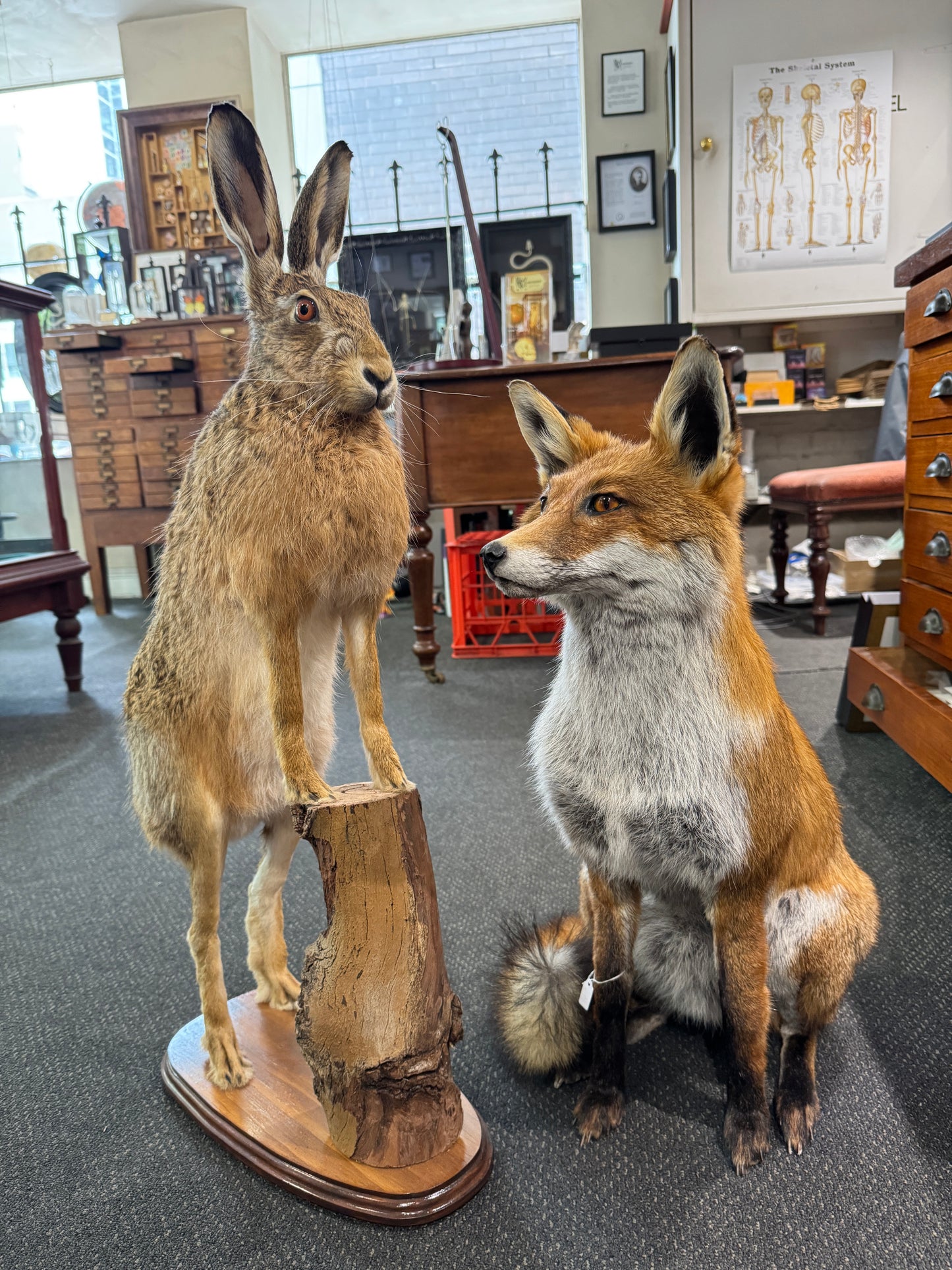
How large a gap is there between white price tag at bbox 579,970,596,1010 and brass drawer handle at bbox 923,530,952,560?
1.39 m

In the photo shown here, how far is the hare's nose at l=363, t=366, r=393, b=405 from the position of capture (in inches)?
34.2

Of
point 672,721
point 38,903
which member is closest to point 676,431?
point 672,721

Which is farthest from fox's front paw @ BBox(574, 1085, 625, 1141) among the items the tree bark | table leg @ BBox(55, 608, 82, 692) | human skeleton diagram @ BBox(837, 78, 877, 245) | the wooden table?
human skeleton diagram @ BBox(837, 78, 877, 245)

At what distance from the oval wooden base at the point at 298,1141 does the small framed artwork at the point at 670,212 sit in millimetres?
4263

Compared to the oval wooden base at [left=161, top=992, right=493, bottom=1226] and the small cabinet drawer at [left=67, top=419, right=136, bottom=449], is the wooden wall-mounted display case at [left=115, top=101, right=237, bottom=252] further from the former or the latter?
the oval wooden base at [left=161, top=992, right=493, bottom=1226]

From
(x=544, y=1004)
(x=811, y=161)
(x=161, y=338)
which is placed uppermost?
(x=811, y=161)

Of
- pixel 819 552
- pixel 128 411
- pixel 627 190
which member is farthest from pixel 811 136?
pixel 128 411

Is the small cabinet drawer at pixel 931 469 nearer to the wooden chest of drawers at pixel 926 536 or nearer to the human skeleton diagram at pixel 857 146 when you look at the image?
the wooden chest of drawers at pixel 926 536

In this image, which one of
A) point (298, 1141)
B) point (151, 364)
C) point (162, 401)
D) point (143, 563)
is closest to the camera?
point (298, 1141)

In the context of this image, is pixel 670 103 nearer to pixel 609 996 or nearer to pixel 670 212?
pixel 670 212

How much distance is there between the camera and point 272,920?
47.4 inches

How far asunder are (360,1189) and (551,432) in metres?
0.96

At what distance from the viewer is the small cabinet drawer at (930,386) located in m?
1.87

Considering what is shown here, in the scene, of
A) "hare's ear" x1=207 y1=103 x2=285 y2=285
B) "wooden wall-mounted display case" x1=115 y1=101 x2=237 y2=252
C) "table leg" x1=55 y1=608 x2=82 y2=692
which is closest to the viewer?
"hare's ear" x1=207 y1=103 x2=285 y2=285
